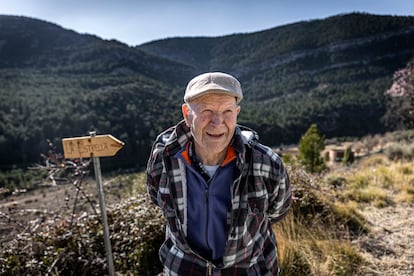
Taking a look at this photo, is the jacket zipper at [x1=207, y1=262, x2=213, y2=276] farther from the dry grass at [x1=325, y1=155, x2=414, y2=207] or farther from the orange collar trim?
the dry grass at [x1=325, y1=155, x2=414, y2=207]

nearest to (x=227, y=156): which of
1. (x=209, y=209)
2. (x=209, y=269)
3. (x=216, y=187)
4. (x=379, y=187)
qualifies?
(x=216, y=187)

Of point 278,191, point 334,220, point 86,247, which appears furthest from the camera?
point 334,220

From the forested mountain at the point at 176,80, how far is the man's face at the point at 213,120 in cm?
3845

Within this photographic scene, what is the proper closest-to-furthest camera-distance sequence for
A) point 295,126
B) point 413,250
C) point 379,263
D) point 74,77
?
point 379,263 < point 413,250 < point 295,126 < point 74,77

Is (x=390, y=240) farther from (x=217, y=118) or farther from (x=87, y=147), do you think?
(x=87, y=147)

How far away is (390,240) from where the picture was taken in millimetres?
2818

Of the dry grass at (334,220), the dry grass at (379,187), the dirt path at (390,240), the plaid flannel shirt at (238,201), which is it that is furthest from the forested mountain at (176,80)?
the plaid flannel shirt at (238,201)

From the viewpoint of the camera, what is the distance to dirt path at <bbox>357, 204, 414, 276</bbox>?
238cm

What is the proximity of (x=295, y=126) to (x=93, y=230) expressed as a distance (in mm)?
48054

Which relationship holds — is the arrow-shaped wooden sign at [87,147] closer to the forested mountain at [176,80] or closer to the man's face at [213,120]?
the man's face at [213,120]

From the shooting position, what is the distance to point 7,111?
146 ft

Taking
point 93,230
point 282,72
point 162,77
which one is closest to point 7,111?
point 162,77

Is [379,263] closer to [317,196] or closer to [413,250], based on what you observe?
[413,250]

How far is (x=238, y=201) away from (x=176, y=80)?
75.1 metres
